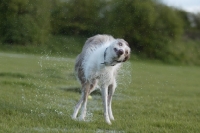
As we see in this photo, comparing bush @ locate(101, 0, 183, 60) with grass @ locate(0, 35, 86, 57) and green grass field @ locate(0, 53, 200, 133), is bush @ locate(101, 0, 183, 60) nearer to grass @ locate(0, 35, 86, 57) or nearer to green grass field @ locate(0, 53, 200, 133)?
grass @ locate(0, 35, 86, 57)

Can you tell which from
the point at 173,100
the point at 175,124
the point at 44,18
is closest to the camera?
the point at 175,124

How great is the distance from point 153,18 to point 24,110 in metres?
28.8

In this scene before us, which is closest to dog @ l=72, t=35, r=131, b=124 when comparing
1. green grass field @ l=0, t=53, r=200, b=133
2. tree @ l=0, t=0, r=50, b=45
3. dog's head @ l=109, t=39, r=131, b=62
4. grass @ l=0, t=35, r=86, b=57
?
dog's head @ l=109, t=39, r=131, b=62

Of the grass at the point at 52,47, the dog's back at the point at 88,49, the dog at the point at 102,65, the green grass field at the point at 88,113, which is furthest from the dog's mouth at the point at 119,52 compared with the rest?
the grass at the point at 52,47

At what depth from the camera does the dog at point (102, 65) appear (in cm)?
638

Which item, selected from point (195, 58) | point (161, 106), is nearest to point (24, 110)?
point (161, 106)

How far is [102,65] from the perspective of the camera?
681 centimetres

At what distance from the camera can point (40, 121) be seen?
6590mm

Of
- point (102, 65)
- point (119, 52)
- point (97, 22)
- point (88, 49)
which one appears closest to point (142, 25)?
point (97, 22)

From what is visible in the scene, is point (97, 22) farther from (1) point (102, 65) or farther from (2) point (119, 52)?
(2) point (119, 52)

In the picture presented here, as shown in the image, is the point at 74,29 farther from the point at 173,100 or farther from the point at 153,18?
the point at 173,100

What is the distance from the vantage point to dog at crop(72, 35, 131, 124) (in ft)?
20.9

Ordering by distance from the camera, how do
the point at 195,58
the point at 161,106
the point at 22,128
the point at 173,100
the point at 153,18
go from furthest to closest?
1. the point at 195,58
2. the point at 153,18
3. the point at 173,100
4. the point at 161,106
5. the point at 22,128

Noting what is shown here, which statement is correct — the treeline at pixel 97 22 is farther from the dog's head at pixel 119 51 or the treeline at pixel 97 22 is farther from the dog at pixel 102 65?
the dog's head at pixel 119 51
